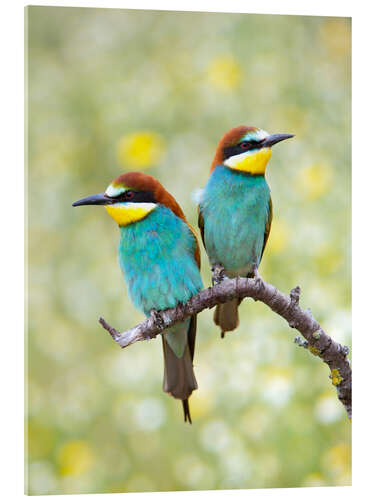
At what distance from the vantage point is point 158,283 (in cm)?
254

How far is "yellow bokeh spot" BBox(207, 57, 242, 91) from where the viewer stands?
322cm

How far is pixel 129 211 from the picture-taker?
2479 mm

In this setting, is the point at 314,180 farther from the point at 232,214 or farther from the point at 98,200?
the point at 98,200

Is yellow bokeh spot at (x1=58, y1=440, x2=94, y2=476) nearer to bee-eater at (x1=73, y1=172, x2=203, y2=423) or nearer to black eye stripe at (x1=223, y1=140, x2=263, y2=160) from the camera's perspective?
bee-eater at (x1=73, y1=172, x2=203, y2=423)

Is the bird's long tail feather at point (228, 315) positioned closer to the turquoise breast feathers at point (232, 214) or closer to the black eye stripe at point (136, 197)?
the turquoise breast feathers at point (232, 214)

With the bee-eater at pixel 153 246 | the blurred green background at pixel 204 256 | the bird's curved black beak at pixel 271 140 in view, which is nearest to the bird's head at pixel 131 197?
the bee-eater at pixel 153 246

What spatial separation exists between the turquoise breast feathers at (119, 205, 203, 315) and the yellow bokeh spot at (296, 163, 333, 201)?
2.85ft

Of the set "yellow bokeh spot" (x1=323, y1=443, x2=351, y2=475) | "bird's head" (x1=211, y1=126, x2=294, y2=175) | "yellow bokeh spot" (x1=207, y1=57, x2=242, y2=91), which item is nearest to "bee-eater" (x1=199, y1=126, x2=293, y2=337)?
"bird's head" (x1=211, y1=126, x2=294, y2=175)

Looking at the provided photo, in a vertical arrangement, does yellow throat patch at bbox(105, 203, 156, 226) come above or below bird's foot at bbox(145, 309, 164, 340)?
above

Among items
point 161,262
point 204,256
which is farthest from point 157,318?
point 204,256

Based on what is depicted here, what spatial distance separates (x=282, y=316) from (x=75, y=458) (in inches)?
48.9
